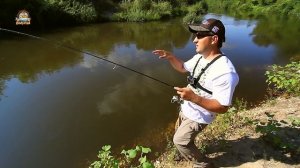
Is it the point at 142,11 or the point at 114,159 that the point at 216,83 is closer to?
the point at 114,159

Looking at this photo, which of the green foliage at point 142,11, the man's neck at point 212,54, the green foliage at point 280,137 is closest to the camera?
the man's neck at point 212,54

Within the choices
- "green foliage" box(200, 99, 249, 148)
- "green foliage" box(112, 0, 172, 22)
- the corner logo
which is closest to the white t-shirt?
Result: "green foliage" box(200, 99, 249, 148)

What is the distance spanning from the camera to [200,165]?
4.46 m

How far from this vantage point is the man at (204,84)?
3.51 m

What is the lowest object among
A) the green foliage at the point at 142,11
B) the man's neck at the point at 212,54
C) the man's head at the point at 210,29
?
the green foliage at the point at 142,11

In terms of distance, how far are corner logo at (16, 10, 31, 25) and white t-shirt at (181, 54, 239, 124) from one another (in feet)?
73.4

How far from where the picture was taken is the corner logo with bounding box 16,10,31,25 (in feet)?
77.8

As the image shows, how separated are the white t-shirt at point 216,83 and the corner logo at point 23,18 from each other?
22378mm

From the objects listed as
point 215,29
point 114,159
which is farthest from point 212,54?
point 114,159

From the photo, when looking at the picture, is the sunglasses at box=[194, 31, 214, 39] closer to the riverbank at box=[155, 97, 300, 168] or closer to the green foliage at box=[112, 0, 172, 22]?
the riverbank at box=[155, 97, 300, 168]

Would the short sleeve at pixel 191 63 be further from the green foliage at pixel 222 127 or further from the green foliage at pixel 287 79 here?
the green foliage at pixel 287 79

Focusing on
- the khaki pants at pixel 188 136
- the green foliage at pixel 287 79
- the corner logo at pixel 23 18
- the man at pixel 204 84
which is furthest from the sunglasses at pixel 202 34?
the corner logo at pixel 23 18

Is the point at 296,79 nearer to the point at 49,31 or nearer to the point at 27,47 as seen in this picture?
the point at 27,47

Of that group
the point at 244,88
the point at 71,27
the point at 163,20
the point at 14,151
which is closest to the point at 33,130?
the point at 14,151
